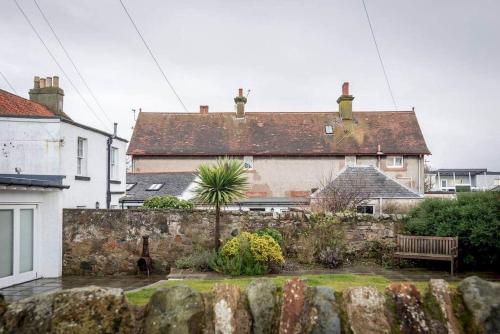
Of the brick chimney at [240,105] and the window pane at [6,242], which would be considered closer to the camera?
the window pane at [6,242]

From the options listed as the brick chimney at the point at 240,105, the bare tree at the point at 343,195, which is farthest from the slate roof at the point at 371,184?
the brick chimney at the point at 240,105

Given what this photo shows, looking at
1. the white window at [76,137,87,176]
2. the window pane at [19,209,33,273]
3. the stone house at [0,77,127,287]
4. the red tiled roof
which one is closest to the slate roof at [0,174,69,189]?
the stone house at [0,77,127,287]

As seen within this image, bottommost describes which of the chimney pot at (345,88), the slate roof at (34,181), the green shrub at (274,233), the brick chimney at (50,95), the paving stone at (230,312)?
the green shrub at (274,233)

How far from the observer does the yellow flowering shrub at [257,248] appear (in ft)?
43.3

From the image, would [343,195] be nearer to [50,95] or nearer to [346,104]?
[50,95]

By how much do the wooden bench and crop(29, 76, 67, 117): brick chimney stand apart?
1752 centimetres

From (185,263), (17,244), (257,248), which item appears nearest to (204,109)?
(185,263)

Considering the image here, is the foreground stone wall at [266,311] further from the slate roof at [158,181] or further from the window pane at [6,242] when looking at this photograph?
the slate roof at [158,181]

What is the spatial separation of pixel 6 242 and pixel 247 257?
6.63 m

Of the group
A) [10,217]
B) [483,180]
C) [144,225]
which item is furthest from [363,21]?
[483,180]

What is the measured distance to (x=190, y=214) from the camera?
15727 millimetres

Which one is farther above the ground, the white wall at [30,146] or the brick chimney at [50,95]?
the brick chimney at [50,95]

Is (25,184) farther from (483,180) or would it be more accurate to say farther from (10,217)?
(483,180)

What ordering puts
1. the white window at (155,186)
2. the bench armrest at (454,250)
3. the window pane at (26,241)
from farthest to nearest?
the white window at (155,186), the window pane at (26,241), the bench armrest at (454,250)
